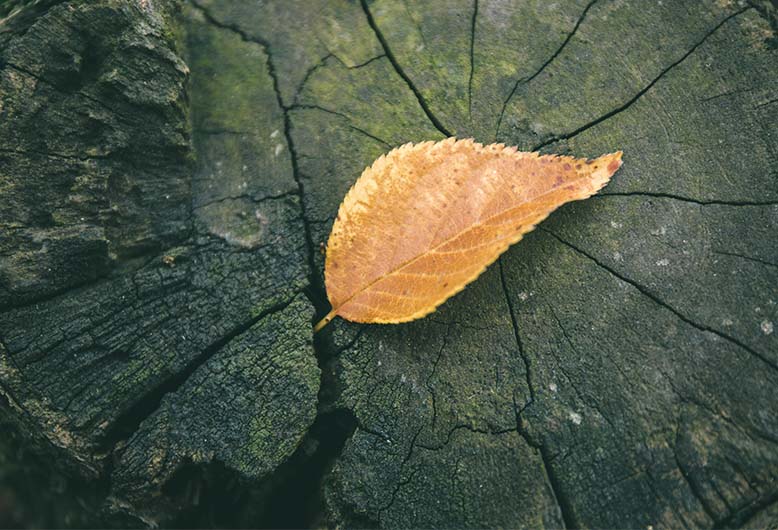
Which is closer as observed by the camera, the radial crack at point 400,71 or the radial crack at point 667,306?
the radial crack at point 667,306

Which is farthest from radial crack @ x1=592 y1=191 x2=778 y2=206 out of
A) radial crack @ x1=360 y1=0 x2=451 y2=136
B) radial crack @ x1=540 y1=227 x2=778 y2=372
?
radial crack @ x1=360 y1=0 x2=451 y2=136

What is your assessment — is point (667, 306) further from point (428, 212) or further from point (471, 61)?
point (471, 61)

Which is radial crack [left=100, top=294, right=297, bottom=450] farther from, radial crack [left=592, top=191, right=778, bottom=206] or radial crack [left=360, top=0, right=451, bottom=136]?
radial crack [left=592, top=191, right=778, bottom=206]

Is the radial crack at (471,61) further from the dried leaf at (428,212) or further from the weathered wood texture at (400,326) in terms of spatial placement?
the dried leaf at (428,212)

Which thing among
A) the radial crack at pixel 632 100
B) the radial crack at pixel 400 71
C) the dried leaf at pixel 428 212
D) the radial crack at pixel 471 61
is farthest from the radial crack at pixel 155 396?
the radial crack at pixel 632 100

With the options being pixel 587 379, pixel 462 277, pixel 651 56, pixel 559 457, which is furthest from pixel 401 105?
pixel 559 457

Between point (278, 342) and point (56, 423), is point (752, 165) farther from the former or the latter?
point (56, 423)
